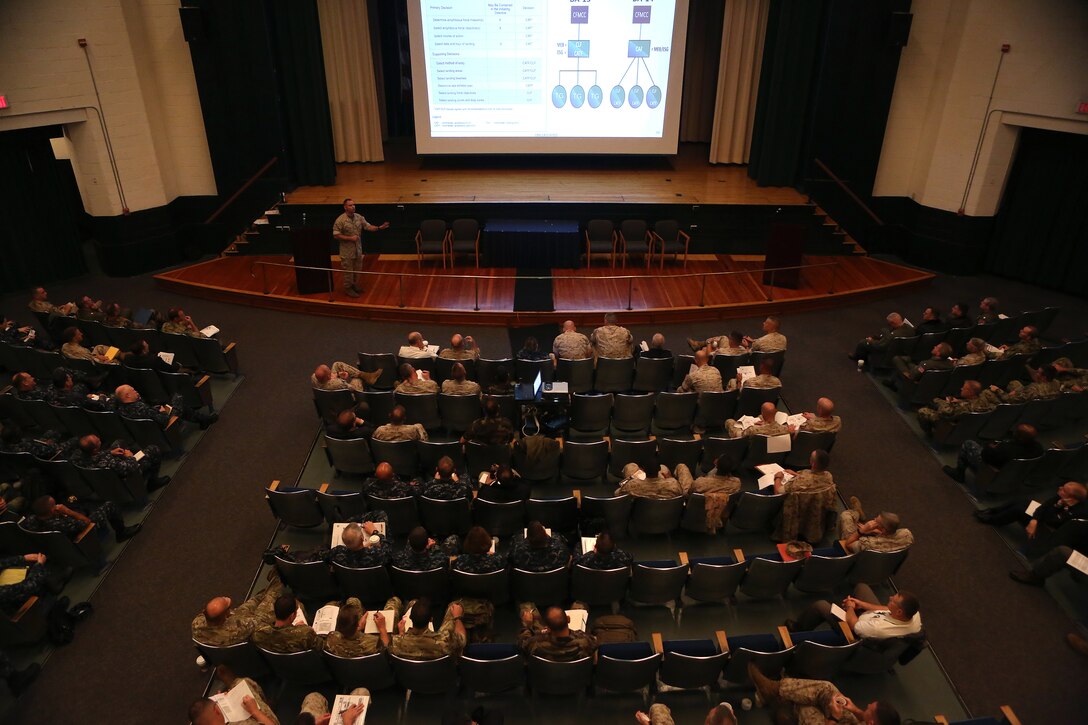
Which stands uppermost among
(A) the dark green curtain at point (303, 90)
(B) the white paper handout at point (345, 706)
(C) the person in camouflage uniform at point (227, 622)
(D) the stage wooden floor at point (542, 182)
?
(A) the dark green curtain at point (303, 90)

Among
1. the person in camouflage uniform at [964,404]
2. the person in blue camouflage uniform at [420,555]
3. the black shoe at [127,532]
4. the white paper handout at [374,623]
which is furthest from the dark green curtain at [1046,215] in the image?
the black shoe at [127,532]

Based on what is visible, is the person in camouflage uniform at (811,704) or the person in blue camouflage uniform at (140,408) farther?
the person in blue camouflage uniform at (140,408)

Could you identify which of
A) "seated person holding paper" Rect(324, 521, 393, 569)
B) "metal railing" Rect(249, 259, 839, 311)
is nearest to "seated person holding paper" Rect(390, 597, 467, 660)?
"seated person holding paper" Rect(324, 521, 393, 569)

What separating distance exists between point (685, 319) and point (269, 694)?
7.79m

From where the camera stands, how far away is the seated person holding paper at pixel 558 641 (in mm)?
4992

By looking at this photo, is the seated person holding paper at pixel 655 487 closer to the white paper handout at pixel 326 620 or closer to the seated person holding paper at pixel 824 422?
the seated person holding paper at pixel 824 422

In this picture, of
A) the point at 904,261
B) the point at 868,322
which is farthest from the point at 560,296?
the point at 904,261

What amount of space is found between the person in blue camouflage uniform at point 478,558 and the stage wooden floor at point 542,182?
8.20 m

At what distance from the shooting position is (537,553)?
5.79m

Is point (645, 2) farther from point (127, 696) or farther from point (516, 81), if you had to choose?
point (127, 696)

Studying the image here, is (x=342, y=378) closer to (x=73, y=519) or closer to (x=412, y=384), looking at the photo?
(x=412, y=384)

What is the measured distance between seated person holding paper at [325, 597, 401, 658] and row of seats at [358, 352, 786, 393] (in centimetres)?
384

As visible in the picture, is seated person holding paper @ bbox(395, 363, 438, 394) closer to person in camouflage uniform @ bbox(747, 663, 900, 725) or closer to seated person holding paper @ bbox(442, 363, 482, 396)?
seated person holding paper @ bbox(442, 363, 482, 396)

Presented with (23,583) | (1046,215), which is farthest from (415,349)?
(1046,215)
